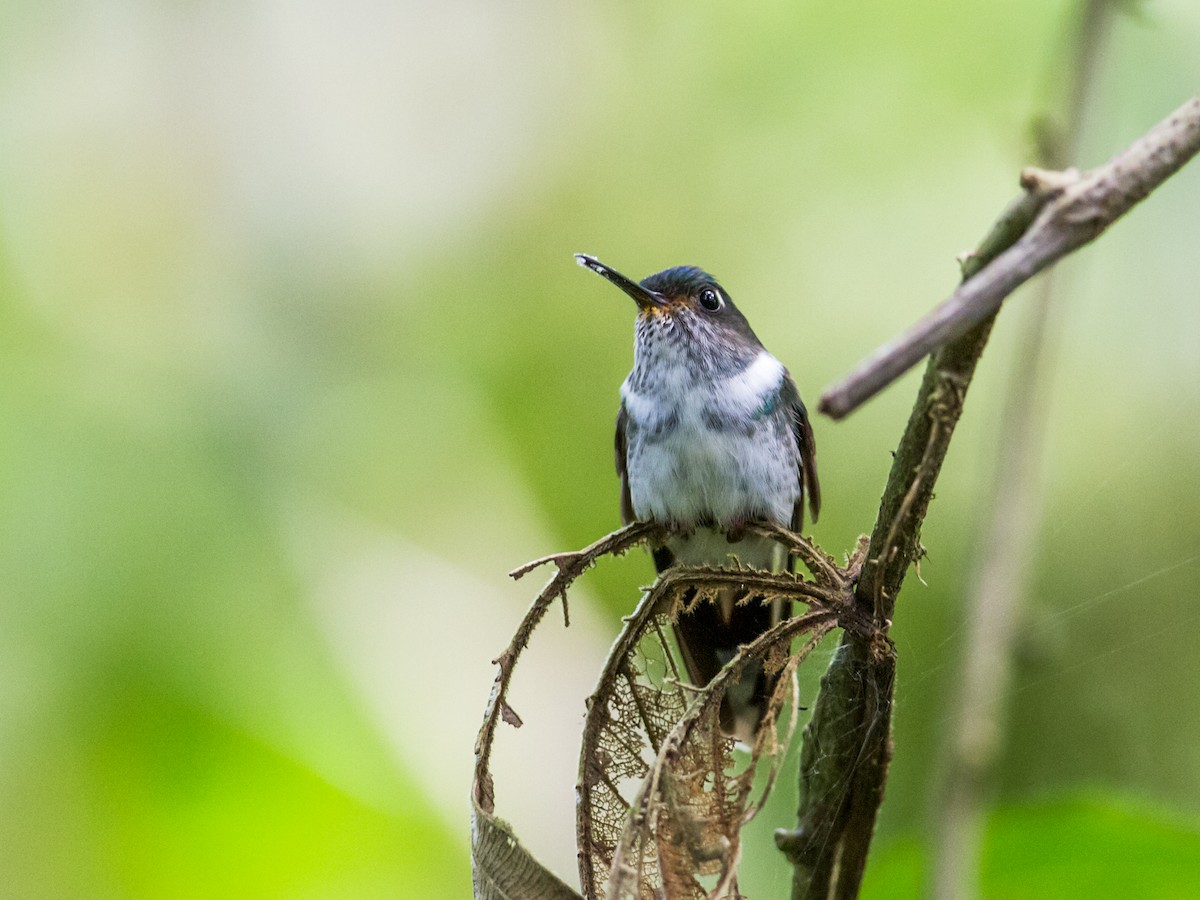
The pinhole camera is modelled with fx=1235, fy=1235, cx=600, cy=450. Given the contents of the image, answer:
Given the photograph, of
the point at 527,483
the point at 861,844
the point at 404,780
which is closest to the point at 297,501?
the point at 527,483

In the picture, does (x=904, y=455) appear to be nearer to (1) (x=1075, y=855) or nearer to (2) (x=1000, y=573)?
(2) (x=1000, y=573)

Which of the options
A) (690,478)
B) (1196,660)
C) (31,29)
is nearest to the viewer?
(690,478)

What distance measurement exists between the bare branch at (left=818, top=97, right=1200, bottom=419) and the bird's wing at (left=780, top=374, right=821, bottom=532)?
2.27m

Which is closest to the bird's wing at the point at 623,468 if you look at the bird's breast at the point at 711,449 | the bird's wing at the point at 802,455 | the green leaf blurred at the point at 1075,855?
the bird's breast at the point at 711,449

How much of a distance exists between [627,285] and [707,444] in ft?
1.85

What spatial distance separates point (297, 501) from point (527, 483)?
1014mm

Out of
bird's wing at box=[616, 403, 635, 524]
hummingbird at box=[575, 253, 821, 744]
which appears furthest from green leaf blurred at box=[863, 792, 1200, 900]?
bird's wing at box=[616, 403, 635, 524]

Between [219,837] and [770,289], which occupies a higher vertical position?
[770,289]

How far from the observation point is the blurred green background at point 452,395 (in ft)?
12.6

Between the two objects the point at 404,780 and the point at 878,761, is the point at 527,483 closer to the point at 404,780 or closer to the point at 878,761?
the point at 404,780

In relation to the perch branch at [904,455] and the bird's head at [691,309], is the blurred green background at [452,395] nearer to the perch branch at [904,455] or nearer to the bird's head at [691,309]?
the perch branch at [904,455]

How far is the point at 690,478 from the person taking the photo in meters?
3.10

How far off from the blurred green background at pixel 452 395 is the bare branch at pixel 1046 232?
1.09 meters

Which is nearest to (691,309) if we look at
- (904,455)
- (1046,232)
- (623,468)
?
(623,468)
